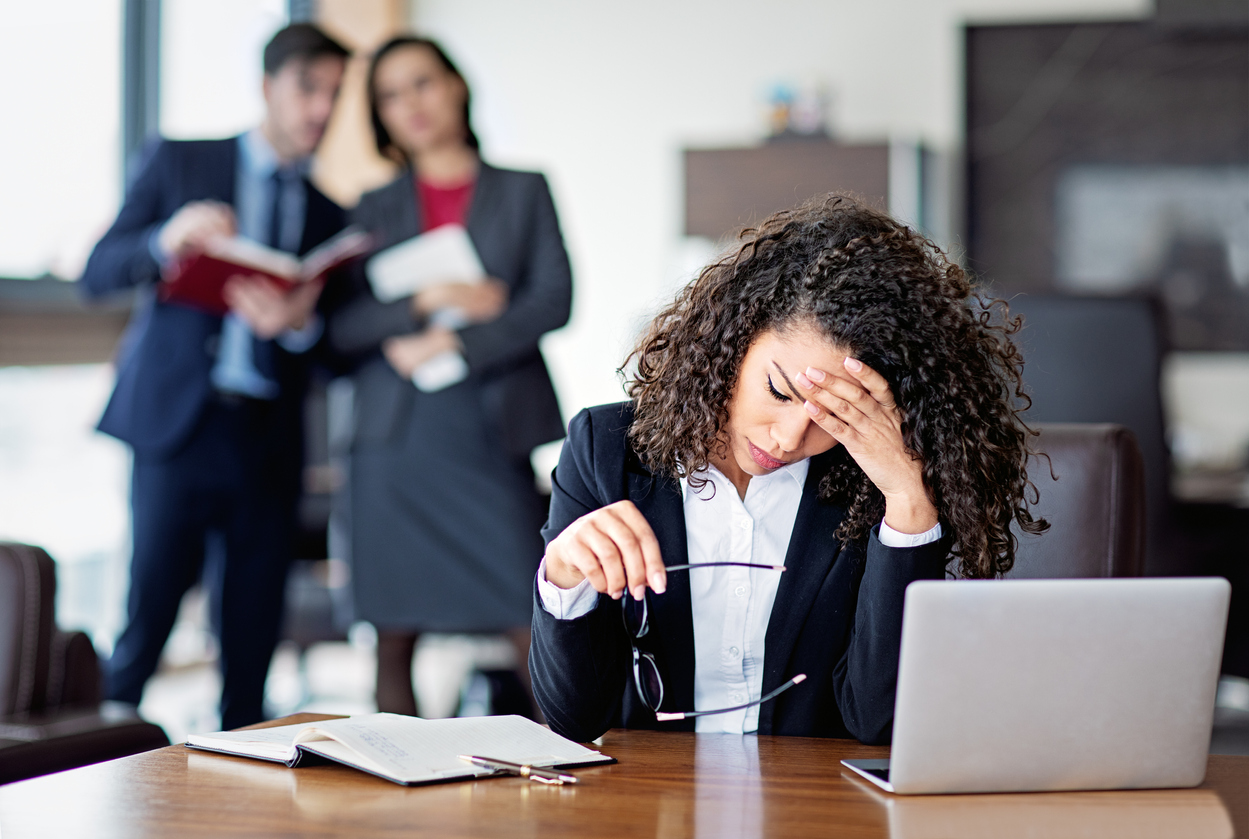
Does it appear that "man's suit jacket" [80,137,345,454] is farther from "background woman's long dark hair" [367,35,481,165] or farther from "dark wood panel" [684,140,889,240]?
"dark wood panel" [684,140,889,240]

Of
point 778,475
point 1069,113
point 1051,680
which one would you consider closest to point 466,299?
point 778,475

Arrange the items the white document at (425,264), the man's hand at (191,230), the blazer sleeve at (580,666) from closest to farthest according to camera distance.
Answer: the blazer sleeve at (580,666) → the man's hand at (191,230) → the white document at (425,264)

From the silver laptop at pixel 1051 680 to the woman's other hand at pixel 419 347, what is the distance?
177 cm

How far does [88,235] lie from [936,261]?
10.8 ft

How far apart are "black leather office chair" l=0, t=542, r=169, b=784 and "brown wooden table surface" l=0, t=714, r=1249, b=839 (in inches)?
20.7

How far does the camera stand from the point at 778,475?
1432 mm

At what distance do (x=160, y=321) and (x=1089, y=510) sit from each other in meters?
1.97

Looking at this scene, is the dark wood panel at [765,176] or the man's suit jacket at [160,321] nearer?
the man's suit jacket at [160,321]

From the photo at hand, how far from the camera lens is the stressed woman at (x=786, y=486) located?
49.1 inches

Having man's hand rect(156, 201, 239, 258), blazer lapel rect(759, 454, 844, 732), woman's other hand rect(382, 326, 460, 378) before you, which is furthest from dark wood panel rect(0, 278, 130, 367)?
blazer lapel rect(759, 454, 844, 732)

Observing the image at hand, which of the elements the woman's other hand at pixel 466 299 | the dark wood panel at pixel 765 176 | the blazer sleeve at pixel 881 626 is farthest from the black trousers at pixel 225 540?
the dark wood panel at pixel 765 176

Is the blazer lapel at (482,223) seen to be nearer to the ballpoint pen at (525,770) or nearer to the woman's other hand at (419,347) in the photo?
the woman's other hand at (419,347)

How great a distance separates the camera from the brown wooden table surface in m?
0.91

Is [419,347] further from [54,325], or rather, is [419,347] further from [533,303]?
[54,325]
